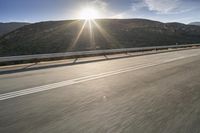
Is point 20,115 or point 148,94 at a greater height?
point 20,115

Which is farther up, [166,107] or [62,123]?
[62,123]

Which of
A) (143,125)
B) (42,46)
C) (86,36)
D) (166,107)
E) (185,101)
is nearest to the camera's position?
(143,125)

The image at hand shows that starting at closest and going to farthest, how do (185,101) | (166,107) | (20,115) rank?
(20,115) → (166,107) → (185,101)

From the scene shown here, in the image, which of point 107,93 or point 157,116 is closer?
point 157,116

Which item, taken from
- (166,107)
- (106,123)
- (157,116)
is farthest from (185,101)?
(106,123)

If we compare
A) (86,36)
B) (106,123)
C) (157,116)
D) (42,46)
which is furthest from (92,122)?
(86,36)

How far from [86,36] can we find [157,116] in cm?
5593

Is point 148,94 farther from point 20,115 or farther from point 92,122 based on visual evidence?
point 20,115

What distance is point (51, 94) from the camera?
554 centimetres

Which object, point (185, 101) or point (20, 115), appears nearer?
point (20, 115)

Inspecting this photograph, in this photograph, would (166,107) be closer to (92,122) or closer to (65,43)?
(92,122)

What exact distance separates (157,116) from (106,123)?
1157mm

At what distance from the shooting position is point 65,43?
49.4 metres

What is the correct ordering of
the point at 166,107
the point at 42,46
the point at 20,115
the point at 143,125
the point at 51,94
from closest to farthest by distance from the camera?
the point at 143,125, the point at 20,115, the point at 166,107, the point at 51,94, the point at 42,46
